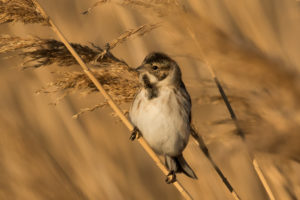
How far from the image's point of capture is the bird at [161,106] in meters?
2.29

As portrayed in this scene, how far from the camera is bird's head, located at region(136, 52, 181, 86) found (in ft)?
7.50

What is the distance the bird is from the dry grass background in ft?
0.57

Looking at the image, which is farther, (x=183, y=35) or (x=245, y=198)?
(x=245, y=198)

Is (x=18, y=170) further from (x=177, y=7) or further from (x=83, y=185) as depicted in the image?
(x=177, y=7)

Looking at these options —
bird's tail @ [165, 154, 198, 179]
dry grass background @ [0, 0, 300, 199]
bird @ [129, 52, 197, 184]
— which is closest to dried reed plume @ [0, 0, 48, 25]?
dry grass background @ [0, 0, 300, 199]

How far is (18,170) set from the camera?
2049 millimetres

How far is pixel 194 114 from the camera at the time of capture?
1693 millimetres

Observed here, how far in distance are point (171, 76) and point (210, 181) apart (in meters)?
0.65

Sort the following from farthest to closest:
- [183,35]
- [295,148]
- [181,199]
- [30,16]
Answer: [181,199] → [30,16] → [183,35] → [295,148]

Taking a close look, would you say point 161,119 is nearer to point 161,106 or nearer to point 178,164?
point 161,106

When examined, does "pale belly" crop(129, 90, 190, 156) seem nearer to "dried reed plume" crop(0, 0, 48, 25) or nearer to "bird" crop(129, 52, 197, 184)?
"bird" crop(129, 52, 197, 184)

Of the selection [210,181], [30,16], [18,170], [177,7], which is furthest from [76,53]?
[210,181]

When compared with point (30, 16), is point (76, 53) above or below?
below

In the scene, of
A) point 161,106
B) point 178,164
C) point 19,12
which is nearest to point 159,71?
point 161,106
